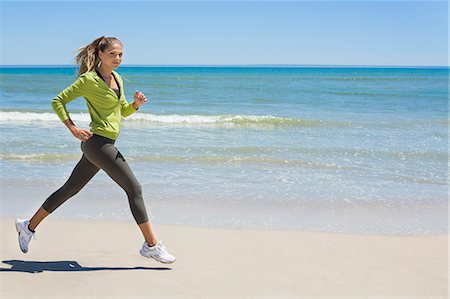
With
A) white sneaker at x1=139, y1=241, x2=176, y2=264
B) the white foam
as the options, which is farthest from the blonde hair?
the white foam

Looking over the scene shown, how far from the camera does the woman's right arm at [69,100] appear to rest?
13.8ft

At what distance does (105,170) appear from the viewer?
14.4 feet

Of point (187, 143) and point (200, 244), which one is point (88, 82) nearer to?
point (200, 244)

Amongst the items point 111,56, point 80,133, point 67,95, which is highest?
point 111,56

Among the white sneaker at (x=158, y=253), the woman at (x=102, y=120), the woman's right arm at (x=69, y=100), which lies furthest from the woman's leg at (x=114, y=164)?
the white sneaker at (x=158, y=253)

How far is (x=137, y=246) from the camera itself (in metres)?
5.10

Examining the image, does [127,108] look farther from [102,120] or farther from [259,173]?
[259,173]

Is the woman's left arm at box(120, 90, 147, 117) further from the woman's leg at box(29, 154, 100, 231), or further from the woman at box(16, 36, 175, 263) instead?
the woman's leg at box(29, 154, 100, 231)

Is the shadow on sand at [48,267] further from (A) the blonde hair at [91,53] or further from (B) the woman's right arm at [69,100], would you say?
(A) the blonde hair at [91,53]

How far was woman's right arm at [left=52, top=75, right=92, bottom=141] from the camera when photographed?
4203 mm

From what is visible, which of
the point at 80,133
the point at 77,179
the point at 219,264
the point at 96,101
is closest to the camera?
the point at 80,133

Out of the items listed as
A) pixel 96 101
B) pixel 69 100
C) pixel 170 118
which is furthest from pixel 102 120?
pixel 170 118

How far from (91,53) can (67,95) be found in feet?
1.23

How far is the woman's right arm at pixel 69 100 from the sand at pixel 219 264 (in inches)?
41.1
